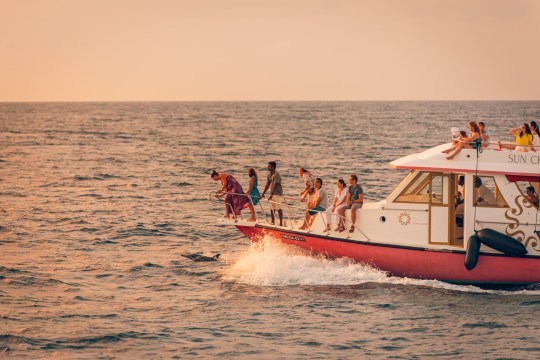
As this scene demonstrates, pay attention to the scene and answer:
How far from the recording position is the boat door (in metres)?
21.5

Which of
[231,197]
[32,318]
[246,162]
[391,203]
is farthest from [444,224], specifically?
[246,162]

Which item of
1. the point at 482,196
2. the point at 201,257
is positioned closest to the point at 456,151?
the point at 482,196

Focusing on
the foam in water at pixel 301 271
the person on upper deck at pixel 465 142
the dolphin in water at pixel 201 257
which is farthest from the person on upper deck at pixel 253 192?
the person on upper deck at pixel 465 142

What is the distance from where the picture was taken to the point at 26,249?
92.9 ft

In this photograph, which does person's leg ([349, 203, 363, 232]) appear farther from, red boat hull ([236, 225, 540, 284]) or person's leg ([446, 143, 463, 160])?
person's leg ([446, 143, 463, 160])

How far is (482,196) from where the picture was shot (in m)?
21.5

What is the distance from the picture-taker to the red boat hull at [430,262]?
21.2m

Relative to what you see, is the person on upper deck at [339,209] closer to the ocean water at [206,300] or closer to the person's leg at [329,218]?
the person's leg at [329,218]

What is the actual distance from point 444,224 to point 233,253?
7.65m

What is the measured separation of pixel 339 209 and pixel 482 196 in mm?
3334

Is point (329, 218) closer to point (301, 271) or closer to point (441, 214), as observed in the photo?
point (301, 271)

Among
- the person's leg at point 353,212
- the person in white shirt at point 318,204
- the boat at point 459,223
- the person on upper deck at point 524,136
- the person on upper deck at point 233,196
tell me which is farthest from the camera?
the person on upper deck at point 233,196

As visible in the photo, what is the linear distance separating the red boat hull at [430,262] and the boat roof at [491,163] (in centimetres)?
187

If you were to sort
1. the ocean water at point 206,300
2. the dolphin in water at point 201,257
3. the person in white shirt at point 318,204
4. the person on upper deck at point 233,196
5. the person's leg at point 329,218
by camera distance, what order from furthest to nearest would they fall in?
the dolphin in water at point 201,257
the person on upper deck at point 233,196
the person in white shirt at point 318,204
the person's leg at point 329,218
the ocean water at point 206,300
